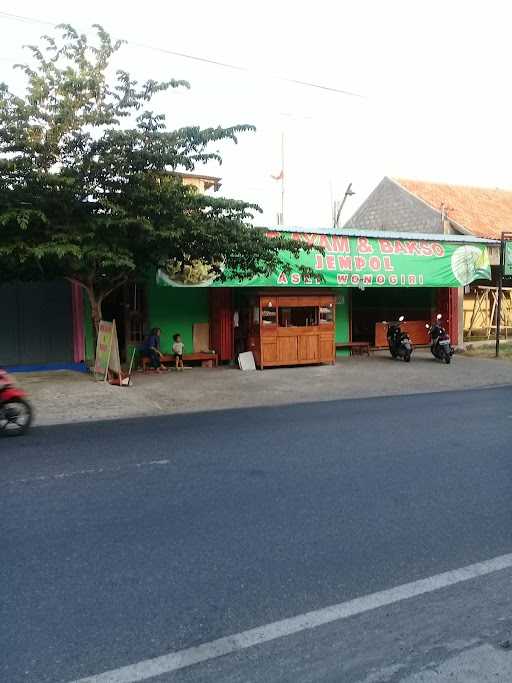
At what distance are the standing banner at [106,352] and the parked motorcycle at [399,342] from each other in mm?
8670

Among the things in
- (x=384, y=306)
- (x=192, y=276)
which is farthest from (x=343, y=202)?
(x=192, y=276)

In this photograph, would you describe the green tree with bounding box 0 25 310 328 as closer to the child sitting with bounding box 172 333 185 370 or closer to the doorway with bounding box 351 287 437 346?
the child sitting with bounding box 172 333 185 370

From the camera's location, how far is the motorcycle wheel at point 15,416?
8.02 m

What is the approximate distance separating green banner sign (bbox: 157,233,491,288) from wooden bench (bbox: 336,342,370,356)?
7.67ft

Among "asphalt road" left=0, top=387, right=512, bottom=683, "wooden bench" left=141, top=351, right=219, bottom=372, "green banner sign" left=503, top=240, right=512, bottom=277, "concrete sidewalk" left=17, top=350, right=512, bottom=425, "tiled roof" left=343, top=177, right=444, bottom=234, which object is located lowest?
"asphalt road" left=0, top=387, right=512, bottom=683

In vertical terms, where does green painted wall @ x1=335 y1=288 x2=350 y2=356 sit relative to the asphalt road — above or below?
above

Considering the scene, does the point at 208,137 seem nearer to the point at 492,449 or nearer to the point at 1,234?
the point at 1,234

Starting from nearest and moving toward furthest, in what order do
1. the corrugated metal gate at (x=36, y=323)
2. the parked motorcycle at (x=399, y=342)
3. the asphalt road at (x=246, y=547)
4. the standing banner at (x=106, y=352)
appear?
the asphalt road at (x=246, y=547), the standing banner at (x=106, y=352), the corrugated metal gate at (x=36, y=323), the parked motorcycle at (x=399, y=342)

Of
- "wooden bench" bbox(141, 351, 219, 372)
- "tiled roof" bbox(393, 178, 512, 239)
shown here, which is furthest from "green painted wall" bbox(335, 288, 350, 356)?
"tiled roof" bbox(393, 178, 512, 239)

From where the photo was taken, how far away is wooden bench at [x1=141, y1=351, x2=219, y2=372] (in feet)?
50.6

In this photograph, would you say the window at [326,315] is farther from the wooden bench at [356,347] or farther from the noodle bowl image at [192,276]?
the noodle bowl image at [192,276]

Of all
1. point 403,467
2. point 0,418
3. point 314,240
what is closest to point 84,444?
point 0,418

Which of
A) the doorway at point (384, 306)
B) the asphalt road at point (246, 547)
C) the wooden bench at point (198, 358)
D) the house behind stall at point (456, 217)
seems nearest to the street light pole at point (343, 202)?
the house behind stall at point (456, 217)

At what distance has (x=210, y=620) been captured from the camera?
10.8 feet
